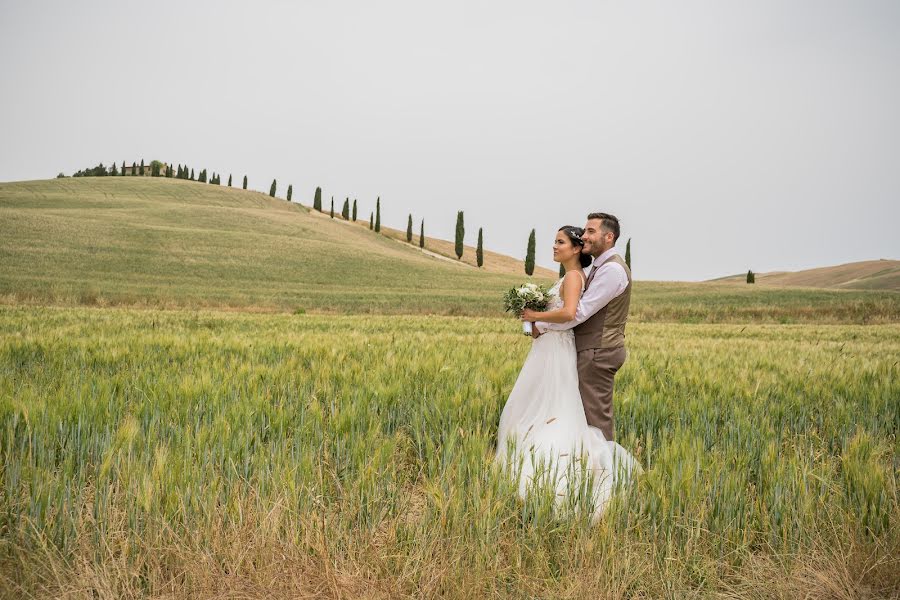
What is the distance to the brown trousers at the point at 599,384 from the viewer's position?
153 inches

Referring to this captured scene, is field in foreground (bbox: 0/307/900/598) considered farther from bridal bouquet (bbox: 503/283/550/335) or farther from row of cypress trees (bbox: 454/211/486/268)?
row of cypress trees (bbox: 454/211/486/268)

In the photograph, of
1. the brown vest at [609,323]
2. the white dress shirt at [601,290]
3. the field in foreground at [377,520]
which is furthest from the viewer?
the brown vest at [609,323]

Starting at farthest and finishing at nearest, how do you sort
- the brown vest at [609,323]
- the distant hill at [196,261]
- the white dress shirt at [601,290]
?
the distant hill at [196,261]
the brown vest at [609,323]
the white dress shirt at [601,290]

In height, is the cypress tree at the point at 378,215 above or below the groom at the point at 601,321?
above

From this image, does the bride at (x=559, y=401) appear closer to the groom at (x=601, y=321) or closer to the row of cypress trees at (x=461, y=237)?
the groom at (x=601, y=321)

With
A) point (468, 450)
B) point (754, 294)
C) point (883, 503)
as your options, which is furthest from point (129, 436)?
point (754, 294)

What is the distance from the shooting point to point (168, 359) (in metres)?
6.97

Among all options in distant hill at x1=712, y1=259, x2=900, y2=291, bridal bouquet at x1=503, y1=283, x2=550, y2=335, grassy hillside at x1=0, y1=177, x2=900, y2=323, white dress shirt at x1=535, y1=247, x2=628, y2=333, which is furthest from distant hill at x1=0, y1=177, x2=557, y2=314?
distant hill at x1=712, y1=259, x2=900, y2=291

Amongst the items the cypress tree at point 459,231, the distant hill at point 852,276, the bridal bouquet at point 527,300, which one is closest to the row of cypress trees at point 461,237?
the cypress tree at point 459,231

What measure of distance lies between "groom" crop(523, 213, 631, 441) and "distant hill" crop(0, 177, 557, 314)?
29.5m

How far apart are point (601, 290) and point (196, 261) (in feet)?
170

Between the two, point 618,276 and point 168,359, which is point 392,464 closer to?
point 618,276

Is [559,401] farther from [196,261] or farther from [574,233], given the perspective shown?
[196,261]

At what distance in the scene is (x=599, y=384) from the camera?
3941 mm
